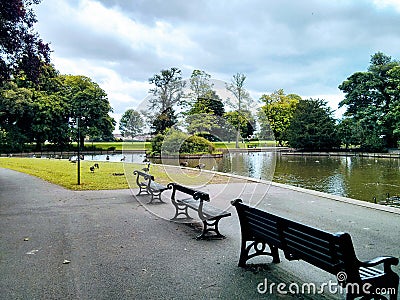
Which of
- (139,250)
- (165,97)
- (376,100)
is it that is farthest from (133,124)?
(376,100)

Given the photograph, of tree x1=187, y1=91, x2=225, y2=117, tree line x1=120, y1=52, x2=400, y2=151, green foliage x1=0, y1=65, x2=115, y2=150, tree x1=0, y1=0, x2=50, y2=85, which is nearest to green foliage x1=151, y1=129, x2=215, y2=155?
tree x1=187, y1=91, x2=225, y2=117

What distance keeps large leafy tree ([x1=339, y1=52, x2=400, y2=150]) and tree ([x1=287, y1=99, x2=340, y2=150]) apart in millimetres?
2791

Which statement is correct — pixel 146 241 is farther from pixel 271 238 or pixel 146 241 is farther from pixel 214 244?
pixel 271 238

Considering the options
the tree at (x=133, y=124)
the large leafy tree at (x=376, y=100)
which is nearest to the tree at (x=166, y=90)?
the tree at (x=133, y=124)

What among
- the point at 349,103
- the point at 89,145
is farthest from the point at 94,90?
the point at 349,103

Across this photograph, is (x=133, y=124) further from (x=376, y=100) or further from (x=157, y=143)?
(x=376, y=100)

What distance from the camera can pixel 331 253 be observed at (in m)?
2.64

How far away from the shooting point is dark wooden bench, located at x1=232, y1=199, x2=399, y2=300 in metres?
2.48

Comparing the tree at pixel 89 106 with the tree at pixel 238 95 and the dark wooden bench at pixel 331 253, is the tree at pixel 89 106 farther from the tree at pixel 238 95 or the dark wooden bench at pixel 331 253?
the dark wooden bench at pixel 331 253

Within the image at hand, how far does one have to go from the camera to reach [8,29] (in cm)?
942

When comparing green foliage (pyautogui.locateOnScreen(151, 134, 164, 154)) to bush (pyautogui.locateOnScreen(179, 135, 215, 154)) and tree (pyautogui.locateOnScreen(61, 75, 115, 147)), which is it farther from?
tree (pyautogui.locateOnScreen(61, 75, 115, 147))

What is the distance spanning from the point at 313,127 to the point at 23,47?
36.1 m

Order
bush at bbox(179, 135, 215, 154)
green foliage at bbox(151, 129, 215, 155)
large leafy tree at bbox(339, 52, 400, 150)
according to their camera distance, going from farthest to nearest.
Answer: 1. large leafy tree at bbox(339, 52, 400, 150)
2. bush at bbox(179, 135, 215, 154)
3. green foliage at bbox(151, 129, 215, 155)

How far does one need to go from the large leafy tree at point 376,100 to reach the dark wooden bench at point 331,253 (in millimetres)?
34771
